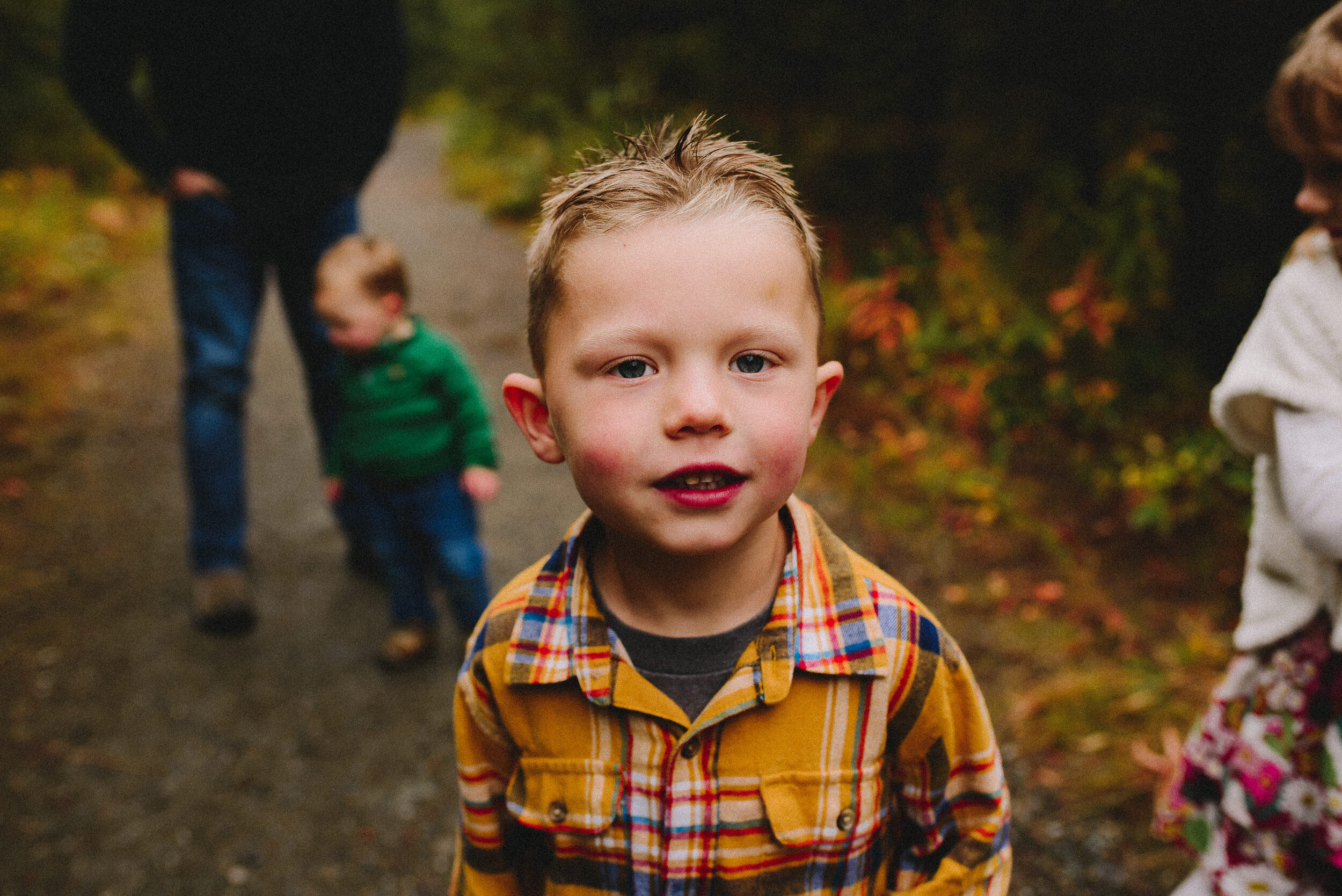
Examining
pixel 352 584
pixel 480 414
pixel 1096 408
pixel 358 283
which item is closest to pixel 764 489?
pixel 480 414

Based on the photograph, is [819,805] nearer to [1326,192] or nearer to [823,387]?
[823,387]

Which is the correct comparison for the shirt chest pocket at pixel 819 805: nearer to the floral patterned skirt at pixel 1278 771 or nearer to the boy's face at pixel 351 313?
the floral patterned skirt at pixel 1278 771

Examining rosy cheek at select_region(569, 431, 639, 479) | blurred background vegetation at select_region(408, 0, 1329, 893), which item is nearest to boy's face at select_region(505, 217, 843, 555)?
rosy cheek at select_region(569, 431, 639, 479)

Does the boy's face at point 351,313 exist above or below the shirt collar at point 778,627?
above

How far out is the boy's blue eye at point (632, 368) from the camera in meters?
1.08

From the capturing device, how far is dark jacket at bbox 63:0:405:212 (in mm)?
2863

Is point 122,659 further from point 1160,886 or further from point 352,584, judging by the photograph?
point 1160,886

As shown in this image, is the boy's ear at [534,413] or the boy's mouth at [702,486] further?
the boy's ear at [534,413]

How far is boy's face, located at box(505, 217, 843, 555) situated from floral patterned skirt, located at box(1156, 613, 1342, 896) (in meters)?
1.26

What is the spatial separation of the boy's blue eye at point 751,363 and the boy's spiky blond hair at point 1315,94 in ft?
3.86

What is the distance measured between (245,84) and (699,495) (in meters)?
2.67

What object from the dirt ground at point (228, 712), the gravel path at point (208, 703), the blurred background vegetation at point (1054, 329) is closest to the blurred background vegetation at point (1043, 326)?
the blurred background vegetation at point (1054, 329)

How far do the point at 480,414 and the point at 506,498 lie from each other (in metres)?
1.52

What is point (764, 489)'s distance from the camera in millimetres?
1093
